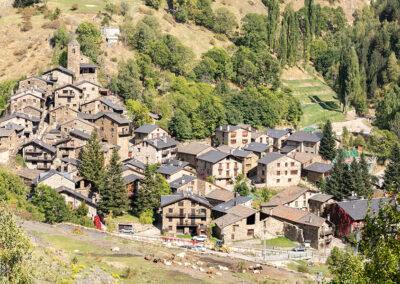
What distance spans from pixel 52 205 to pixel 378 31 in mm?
90505

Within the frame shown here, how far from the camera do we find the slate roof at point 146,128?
2849 inches

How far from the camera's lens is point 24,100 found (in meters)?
74.0

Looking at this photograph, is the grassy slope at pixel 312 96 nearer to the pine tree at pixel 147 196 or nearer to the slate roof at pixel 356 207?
the slate roof at pixel 356 207

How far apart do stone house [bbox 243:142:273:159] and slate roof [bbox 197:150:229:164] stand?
4559 mm

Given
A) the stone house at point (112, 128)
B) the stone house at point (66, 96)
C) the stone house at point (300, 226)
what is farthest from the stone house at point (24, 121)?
the stone house at point (300, 226)

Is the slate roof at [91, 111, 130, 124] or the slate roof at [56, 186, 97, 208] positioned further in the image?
the slate roof at [91, 111, 130, 124]

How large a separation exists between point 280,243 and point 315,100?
5062 cm

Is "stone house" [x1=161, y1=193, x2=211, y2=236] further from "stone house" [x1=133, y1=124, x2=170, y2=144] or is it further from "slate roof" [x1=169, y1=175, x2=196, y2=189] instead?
"stone house" [x1=133, y1=124, x2=170, y2=144]

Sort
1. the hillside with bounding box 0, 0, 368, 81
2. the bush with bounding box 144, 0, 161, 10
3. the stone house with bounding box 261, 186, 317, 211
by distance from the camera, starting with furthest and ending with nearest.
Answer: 1. the bush with bounding box 144, 0, 161, 10
2. the hillside with bounding box 0, 0, 368, 81
3. the stone house with bounding box 261, 186, 317, 211

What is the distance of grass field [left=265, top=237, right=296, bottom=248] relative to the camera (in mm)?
59594

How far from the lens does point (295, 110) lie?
9081 centimetres

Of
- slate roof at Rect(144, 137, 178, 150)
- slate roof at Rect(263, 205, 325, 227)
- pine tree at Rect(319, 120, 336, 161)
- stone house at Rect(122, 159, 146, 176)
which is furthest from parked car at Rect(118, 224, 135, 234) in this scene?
pine tree at Rect(319, 120, 336, 161)

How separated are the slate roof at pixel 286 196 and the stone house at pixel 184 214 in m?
6.94

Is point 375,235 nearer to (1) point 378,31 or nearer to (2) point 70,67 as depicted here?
(2) point 70,67
